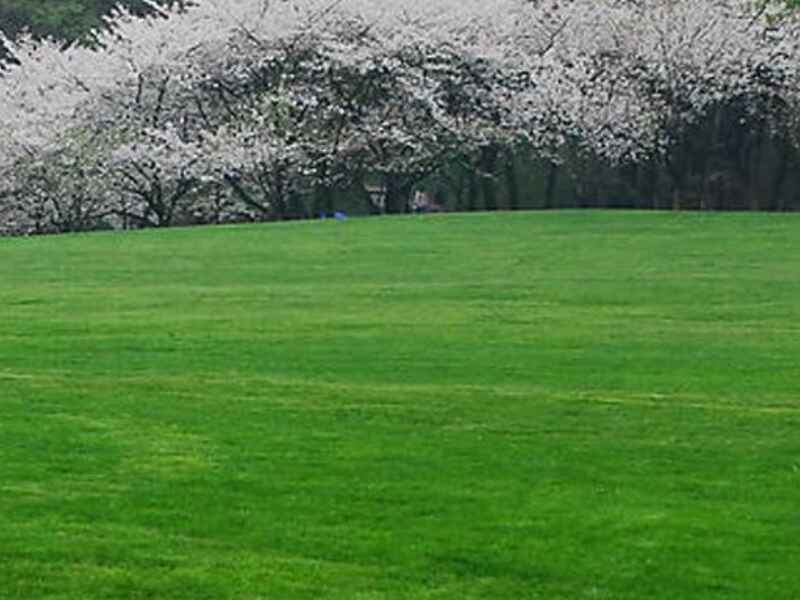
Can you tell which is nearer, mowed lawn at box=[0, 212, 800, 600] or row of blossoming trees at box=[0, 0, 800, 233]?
mowed lawn at box=[0, 212, 800, 600]

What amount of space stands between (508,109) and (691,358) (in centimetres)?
2380

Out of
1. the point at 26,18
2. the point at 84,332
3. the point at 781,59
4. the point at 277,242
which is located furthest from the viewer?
the point at 26,18

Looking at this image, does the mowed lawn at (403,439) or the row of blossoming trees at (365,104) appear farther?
the row of blossoming trees at (365,104)

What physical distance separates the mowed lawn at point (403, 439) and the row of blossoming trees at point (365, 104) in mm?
14659

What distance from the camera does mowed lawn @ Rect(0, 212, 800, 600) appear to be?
8.73m

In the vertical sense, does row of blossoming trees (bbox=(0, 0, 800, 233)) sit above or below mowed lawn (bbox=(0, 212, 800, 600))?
above

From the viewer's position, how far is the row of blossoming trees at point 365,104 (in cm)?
3944

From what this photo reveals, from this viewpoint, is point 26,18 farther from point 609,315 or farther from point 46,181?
point 609,315

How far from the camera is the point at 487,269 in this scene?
2688 centimetres

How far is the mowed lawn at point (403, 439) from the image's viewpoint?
8.73 meters

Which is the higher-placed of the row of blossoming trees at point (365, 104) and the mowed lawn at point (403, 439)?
the row of blossoming trees at point (365, 104)

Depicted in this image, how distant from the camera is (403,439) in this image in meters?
12.1

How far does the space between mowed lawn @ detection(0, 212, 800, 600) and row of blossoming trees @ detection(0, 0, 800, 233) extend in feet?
48.1

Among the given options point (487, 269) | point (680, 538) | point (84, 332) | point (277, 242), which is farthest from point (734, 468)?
point (277, 242)
